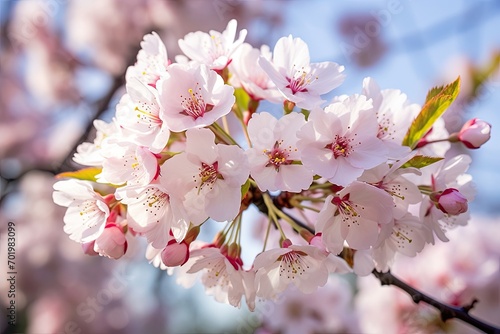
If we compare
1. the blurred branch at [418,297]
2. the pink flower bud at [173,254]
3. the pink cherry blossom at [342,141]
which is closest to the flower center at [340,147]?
the pink cherry blossom at [342,141]

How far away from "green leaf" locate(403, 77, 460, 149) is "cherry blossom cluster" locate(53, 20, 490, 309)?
0.01m

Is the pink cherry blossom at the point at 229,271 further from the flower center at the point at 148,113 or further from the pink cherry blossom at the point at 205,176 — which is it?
the flower center at the point at 148,113

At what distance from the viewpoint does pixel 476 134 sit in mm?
1017

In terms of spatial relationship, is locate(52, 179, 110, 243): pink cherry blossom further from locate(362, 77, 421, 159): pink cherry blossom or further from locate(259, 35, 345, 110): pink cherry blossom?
locate(362, 77, 421, 159): pink cherry blossom

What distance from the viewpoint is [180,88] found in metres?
0.88

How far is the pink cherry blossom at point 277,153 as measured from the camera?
0.86 metres

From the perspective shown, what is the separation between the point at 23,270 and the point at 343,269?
10.3ft

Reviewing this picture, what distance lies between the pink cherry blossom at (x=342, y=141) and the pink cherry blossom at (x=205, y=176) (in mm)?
119

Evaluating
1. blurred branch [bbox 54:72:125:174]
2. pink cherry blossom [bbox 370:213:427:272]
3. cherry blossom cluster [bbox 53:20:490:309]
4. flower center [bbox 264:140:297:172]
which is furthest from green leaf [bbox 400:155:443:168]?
blurred branch [bbox 54:72:125:174]

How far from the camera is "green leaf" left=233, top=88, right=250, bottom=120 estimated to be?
3.51 feet

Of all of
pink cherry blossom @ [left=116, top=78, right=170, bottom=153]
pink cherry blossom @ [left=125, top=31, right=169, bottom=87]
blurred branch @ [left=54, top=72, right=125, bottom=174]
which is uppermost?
pink cherry blossom @ [left=125, top=31, right=169, bottom=87]

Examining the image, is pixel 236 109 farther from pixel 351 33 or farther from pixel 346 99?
pixel 351 33

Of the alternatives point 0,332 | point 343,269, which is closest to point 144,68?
point 343,269

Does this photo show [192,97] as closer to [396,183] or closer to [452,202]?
[396,183]
